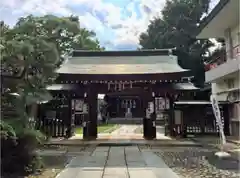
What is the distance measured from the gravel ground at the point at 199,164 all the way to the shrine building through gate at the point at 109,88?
208 inches

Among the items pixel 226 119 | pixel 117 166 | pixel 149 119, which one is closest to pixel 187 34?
pixel 226 119

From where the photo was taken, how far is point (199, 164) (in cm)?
1002

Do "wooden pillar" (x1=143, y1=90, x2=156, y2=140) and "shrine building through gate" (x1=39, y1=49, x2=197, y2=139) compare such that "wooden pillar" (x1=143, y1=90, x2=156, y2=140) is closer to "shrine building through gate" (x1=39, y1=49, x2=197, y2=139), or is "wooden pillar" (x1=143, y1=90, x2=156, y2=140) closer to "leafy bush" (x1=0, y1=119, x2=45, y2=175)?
"shrine building through gate" (x1=39, y1=49, x2=197, y2=139)

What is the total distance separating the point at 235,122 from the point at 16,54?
50.4 ft

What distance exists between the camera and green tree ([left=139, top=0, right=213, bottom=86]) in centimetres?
3553

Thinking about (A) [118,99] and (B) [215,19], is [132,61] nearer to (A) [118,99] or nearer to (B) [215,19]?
(B) [215,19]

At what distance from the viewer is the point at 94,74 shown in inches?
679

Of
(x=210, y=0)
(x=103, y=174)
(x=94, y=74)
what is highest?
(x=210, y=0)

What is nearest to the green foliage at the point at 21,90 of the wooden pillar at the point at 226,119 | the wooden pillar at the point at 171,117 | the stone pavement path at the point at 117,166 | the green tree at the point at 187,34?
the stone pavement path at the point at 117,166

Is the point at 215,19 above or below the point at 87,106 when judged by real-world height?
above

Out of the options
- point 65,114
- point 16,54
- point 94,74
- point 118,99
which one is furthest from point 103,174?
point 118,99

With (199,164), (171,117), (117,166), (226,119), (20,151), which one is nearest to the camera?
(20,151)

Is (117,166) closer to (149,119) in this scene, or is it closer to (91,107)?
(149,119)

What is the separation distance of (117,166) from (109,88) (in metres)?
9.38
